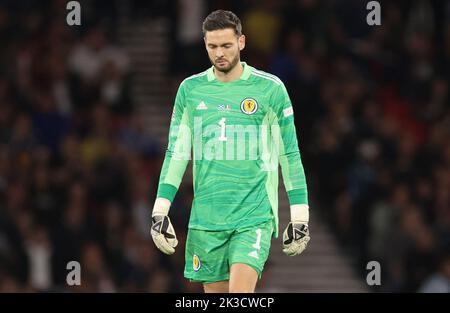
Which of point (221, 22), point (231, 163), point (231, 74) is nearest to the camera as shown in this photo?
point (221, 22)

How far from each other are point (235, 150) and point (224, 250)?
68cm

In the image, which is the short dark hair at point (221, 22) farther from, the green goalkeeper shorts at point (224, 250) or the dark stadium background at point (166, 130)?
the dark stadium background at point (166, 130)

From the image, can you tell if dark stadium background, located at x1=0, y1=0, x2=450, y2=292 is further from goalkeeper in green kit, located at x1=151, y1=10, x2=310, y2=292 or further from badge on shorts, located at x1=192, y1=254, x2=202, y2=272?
goalkeeper in green kit, located at x1=151, y1=10, x2=310, y2=292

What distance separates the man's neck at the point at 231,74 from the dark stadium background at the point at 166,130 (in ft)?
19.2

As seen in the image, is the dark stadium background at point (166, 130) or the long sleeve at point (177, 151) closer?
the long sleeve at point (177, 151)

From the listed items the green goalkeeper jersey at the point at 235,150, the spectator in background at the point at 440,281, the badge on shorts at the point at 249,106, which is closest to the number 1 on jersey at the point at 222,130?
the green goalkeeper jersey at the point at 235,150

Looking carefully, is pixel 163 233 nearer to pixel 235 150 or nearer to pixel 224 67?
pixel 235 150

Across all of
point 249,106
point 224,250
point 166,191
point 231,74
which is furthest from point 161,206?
point 231,74

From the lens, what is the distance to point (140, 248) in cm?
1505

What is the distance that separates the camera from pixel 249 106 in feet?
29.5

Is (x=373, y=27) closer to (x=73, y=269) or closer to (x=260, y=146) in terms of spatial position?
(x=73, y=269)

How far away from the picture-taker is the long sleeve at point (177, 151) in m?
9.08

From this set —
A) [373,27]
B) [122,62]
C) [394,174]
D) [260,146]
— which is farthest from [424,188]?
[260,146]

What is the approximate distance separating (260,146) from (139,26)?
32.9 feet
